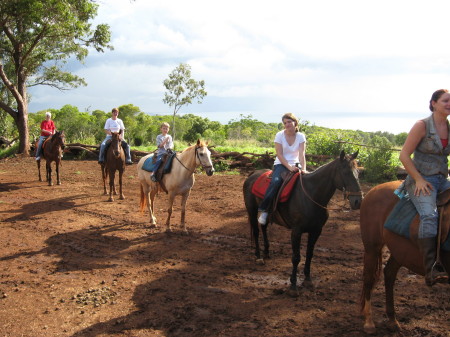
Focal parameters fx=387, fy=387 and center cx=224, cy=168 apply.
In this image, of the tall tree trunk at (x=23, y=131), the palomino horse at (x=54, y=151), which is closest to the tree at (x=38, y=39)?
A: the tall tree trunk at (x=23, y=131)

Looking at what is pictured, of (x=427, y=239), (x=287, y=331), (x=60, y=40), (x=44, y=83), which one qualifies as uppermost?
(x=60, y=40)

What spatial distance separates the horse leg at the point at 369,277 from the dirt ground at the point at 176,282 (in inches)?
5.5

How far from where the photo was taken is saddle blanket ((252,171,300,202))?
6074mm

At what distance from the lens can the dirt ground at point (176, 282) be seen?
4.62 meters

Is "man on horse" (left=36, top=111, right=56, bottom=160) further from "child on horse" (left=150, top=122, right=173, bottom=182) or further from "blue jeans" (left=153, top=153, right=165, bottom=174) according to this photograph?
"blue jeans" (left=153, top=153, right=165, bottom=174)

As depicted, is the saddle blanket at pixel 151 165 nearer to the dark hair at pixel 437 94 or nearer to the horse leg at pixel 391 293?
the horse leg at pixel 391 293

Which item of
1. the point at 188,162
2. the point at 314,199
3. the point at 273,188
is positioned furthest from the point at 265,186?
the point at 188,162

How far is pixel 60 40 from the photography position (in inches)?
938

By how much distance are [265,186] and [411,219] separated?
2.98 m

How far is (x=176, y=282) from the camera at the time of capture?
5.94 metres

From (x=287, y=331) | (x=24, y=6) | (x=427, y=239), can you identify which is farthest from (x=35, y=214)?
(x=24, y=6)

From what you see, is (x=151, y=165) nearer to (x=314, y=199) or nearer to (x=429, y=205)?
(x=314, y=199)

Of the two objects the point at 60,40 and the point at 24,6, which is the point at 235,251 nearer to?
the point at 24,6

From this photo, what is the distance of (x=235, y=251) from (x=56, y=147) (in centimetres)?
1001
